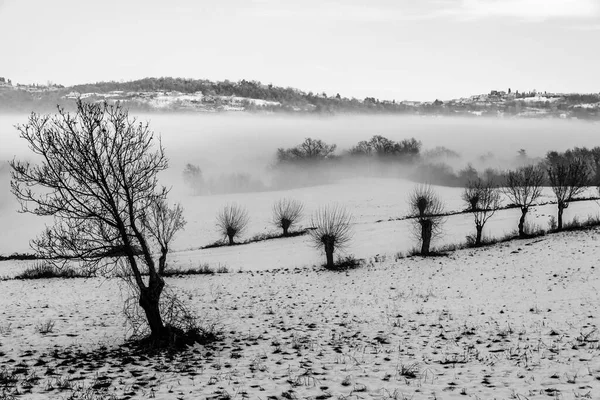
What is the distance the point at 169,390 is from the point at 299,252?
41.5 meters

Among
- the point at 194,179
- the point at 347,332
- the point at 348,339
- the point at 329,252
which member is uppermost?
the point at 348,339

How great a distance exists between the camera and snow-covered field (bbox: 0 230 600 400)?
12141mm

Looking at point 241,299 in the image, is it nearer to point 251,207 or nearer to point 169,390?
point 169,390

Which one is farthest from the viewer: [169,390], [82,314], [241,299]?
[241,299]

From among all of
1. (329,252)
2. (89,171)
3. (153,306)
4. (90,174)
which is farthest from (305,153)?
(90,174)

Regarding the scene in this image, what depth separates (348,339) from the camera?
18594mm

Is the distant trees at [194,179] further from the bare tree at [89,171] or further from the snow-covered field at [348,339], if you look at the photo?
the bare tree at [89,171]

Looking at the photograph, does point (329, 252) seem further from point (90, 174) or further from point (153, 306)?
point (90, 174)

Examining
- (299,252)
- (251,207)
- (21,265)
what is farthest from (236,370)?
(251,207)

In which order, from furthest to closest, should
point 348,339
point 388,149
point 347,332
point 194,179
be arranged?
point 388,149 → point 194,179 → point 347,332 → point 348,339

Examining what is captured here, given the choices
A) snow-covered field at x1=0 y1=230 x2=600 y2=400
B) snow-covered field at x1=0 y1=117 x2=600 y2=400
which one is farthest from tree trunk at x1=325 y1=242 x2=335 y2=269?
snow-covered field at x1=0 y1=230 x2=600 y2=400

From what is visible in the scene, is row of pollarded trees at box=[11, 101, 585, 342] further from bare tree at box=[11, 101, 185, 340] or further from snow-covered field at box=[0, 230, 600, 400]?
snow-covered field at box=[0, 230, 600, 400]

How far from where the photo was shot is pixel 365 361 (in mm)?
15055

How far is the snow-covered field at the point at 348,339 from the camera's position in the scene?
12141 mm
